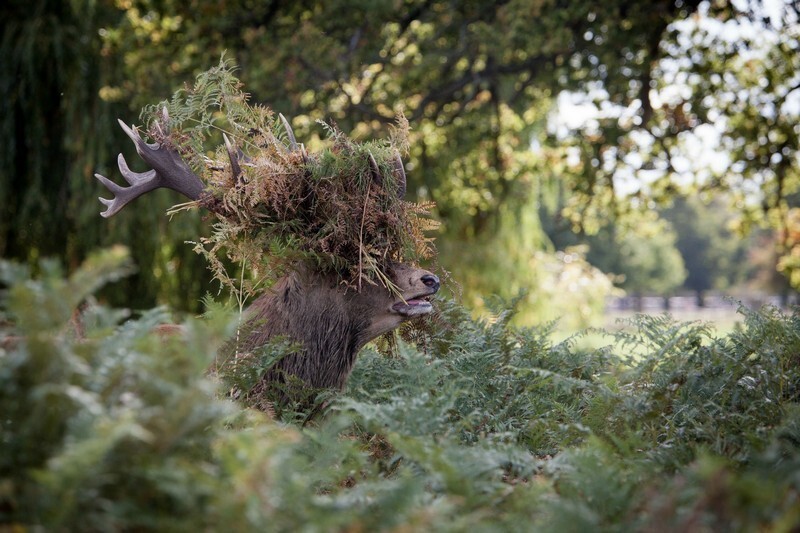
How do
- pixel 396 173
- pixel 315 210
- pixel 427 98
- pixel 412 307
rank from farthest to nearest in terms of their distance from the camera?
Result: pixel 427 98, pixel 396 173, pixel 412 307, pixel 315 210

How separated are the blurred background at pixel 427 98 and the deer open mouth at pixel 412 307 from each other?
24.3ft

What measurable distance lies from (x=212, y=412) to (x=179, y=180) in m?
2.97

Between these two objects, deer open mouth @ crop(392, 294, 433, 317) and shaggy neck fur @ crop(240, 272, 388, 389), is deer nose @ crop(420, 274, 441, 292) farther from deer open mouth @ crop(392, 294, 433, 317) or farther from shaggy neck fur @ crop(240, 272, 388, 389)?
shaggy neck fur @ crop(240, 272, 388, 389)

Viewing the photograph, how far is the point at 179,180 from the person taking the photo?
193 inches

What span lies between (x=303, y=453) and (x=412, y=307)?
1.53m

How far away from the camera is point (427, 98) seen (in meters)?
13.7

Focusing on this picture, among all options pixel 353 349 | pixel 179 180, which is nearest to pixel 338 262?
pixel 353 349

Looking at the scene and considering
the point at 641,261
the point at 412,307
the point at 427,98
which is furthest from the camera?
the point at 641,261

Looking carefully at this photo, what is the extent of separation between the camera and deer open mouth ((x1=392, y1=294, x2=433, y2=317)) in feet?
14.6

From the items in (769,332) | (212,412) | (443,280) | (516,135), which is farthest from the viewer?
(516,135)

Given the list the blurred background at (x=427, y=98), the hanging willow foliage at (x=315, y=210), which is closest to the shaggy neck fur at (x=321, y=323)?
the hanging willow foliage at (x=315, y=210)

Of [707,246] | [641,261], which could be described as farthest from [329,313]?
[707,246]

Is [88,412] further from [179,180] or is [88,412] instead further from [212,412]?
[179,180]

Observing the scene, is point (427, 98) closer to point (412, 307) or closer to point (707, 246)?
point (412, 307)
